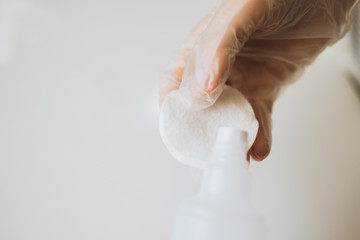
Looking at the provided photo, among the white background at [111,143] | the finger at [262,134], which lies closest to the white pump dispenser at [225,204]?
the finger at [262,134]

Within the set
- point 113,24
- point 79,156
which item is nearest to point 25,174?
point 79,156

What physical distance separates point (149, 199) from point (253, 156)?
0.71 ft

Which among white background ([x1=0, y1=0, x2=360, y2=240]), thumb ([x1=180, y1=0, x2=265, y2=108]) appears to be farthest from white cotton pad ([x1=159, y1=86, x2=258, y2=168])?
white background ([x1=0, y1=0, x2=360, y2=240])

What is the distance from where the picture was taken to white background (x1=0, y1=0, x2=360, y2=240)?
0.54 meters

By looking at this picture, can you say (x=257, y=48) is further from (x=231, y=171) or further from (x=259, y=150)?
(x=231, y=171)

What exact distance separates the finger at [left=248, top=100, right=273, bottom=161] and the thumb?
126 mm

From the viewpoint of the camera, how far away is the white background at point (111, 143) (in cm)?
54

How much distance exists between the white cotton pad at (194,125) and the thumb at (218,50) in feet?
0.06

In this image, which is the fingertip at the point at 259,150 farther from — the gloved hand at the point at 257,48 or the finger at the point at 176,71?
Answer: the finger at the point at 176,71

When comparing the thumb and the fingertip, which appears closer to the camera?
the thumb

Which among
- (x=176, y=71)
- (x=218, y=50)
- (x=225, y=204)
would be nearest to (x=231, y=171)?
(x=225, y=204)

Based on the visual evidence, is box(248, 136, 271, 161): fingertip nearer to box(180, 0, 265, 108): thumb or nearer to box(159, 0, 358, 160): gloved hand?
box(159, 0, 358, 160): gloved hand

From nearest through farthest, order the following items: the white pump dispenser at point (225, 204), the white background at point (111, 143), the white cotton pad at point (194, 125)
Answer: the white pump dispenser at point (225, 204) → the white cotton pad at point (194, 125) → the white background at point (111, 143)

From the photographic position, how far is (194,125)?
378 millimetres
